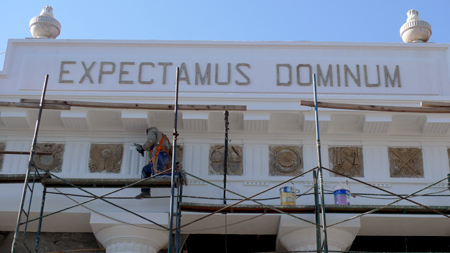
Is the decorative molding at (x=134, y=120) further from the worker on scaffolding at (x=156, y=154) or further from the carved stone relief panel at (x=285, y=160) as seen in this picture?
the carved stone relief panel at (x=285, y=160)

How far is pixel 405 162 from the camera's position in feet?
46.5

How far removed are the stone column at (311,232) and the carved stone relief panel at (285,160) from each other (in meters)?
1.13

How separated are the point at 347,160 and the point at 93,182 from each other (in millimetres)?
4939

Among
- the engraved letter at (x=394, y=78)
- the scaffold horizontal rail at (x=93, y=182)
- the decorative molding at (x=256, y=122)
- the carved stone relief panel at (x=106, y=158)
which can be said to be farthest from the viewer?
the engraved letter at (x=394, y=78)

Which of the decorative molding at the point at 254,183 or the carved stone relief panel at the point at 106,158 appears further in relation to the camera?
the carved stone relief panel at the point at 106,158

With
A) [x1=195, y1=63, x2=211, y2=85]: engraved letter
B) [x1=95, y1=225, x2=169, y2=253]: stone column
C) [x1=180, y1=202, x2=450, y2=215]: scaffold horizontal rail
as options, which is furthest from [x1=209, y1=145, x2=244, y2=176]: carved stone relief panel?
[x1=95, y1=225, x2=169, y2=253]: stone column

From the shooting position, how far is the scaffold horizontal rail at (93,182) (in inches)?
504

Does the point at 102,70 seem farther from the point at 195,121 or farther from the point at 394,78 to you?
the point at 394,78

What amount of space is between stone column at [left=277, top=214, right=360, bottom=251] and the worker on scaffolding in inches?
96.2

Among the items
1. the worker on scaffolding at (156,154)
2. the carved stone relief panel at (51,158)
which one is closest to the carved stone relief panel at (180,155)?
the worker on scaffolding at (156,154)

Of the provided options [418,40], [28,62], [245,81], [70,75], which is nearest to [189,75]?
[245,81]

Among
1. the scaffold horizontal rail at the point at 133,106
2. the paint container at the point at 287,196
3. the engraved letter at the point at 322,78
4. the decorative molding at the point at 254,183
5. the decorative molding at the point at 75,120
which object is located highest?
the engraved letter at the point at 322,78

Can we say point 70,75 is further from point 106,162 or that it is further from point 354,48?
point 354,48

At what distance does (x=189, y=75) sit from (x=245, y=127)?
169 centimetres
